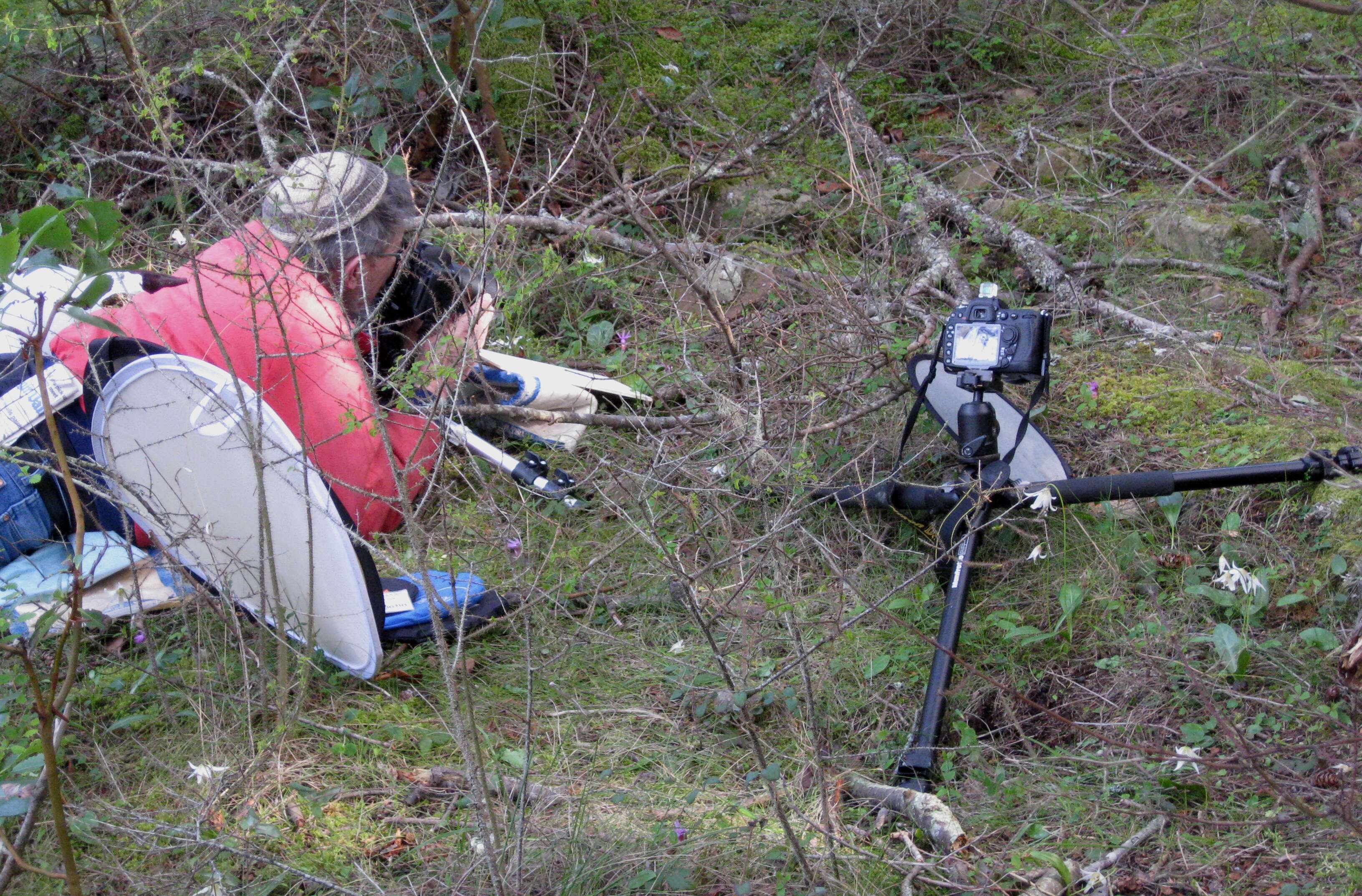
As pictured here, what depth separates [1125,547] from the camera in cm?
255

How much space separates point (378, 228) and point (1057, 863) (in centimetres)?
240

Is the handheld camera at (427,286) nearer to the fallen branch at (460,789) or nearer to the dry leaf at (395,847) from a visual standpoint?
the fallen branch at (460,789)

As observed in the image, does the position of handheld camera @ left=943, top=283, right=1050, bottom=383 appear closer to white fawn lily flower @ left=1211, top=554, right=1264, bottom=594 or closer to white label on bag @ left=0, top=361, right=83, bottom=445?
white fawn lily flower @ left=1211, top=554, right=1264, bottom=594

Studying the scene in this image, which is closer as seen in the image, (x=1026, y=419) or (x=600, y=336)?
(x=1026, y=419)

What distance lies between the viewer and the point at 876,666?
7.89 ft

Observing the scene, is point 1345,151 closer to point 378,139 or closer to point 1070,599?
point 1070,599

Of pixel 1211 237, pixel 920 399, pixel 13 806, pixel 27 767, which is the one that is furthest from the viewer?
pixel 1211 237

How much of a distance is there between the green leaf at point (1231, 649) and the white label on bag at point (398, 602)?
184cm

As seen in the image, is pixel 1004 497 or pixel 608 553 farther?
pixel 608 553

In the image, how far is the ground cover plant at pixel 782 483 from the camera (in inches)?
74.7

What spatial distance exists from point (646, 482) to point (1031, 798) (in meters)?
1.13

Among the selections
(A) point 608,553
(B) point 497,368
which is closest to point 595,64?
(B) point 497,368

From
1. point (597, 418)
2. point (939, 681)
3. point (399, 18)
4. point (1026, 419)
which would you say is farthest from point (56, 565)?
point (399, 18)

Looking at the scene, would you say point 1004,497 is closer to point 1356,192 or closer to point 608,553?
point 608,553
